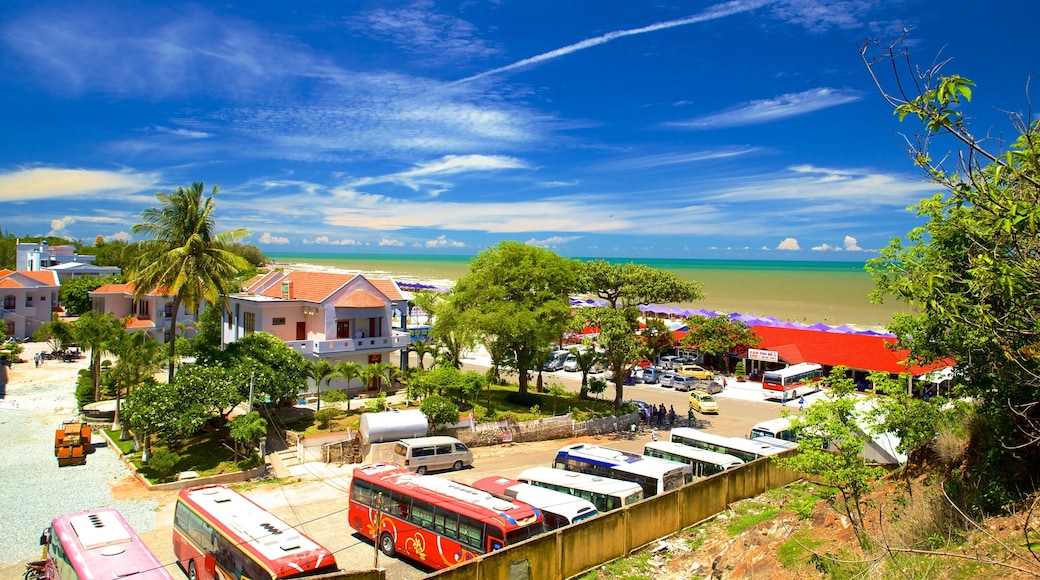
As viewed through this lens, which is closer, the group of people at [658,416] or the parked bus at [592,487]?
the parked bus at [592,487]

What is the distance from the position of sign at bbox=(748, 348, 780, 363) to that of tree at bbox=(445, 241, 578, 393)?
18.4 meters

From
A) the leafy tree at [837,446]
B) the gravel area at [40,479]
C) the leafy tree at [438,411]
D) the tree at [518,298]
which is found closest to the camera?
A: the leafy tree at [837,446]

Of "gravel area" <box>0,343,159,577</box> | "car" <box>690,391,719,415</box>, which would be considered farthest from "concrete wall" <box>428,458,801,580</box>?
"car" <box>690,391,719,415</box>

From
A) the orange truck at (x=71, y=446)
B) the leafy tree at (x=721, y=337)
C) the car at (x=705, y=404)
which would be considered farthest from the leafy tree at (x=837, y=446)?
the leafy tree at (x=721, y=337)

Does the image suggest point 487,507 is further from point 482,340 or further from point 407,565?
point 482,340

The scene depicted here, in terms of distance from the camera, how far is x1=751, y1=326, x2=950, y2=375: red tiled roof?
39.0 m

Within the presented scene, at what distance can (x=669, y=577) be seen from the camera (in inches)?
502

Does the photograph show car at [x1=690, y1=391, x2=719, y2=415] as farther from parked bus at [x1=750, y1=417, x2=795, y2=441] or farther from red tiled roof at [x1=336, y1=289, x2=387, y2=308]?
red tiled roof at [x1=336, y1=289, x2=387, y2=308]

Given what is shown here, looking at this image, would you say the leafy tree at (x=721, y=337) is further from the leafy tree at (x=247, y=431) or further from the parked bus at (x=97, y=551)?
the parked bus at (x=97, y=551)

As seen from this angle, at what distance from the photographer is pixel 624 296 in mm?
31672

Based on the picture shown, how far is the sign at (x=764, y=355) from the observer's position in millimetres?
43031

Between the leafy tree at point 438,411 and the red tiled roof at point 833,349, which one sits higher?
the red tiled roof at point 833,349

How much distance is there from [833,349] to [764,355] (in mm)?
4749

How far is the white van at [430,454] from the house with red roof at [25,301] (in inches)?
1831
